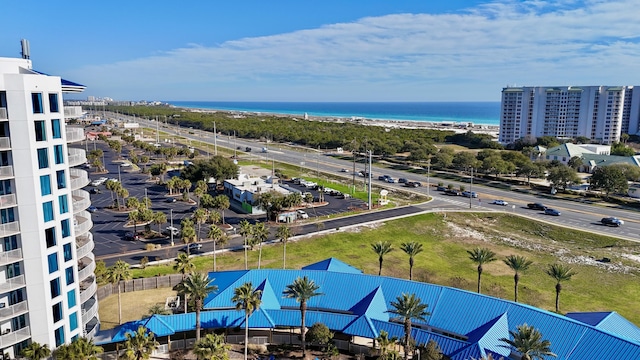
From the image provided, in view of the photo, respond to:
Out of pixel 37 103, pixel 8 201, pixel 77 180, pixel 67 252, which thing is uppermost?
pixel 37 103

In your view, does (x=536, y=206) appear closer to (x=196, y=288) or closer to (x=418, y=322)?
(x=418, y=322)

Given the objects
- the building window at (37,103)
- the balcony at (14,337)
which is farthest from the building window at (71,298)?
the building window at (37,103)

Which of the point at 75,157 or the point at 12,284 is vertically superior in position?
the point at 75,157

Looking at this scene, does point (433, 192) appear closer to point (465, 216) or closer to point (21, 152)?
point (465, 216)

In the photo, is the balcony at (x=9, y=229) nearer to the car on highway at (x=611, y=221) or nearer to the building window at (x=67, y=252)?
the building window at (x=67, y=252)

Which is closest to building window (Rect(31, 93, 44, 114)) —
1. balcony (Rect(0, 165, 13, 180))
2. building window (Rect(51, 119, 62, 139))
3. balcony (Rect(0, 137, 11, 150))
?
building window (Rect(51, 119, 62, 139))

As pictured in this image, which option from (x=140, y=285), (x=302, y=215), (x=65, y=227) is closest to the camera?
(x=65, y=227)

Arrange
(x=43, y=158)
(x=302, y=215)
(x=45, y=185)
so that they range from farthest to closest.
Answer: (x=302, y=215) → (x=45, y=185) → (x=43, y=158)

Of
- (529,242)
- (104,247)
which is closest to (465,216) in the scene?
(529,242)

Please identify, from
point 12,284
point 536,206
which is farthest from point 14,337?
point 536,206
